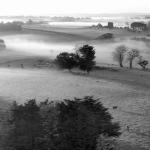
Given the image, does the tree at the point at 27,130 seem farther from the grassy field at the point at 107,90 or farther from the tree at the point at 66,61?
the tree at the point at 66,61

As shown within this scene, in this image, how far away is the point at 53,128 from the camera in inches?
787

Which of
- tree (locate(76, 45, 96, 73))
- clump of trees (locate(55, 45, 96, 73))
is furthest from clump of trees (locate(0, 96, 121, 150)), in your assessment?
clump of trees (locate(55, 45, 96, 73))

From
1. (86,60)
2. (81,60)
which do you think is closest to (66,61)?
(81,60)

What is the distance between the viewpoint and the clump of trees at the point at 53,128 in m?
18.9

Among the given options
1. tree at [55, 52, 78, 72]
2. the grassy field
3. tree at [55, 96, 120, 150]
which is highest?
tree at [55, 52, 78, 72]

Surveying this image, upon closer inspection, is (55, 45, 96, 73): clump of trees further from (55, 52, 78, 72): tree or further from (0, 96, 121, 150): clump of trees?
(0, 96, 121, 150): clump of trees

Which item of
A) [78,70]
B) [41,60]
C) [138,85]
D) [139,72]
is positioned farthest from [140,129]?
[41,60]

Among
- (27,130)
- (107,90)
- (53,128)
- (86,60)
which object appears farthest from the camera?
(86,60)

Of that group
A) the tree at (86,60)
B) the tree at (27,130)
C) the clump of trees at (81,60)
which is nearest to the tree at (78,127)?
the tree at (27,130)

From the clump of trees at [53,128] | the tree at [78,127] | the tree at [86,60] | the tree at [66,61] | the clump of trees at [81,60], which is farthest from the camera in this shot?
the tree at [66,61]

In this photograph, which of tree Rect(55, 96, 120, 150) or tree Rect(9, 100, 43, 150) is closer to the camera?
tree Rect(55, 96, 120, 150)

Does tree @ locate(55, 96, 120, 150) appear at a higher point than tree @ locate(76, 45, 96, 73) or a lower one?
A: lower

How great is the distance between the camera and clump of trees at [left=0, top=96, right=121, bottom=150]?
62.1ft

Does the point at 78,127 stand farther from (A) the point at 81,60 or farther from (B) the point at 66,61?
(B) the point at 66,61
